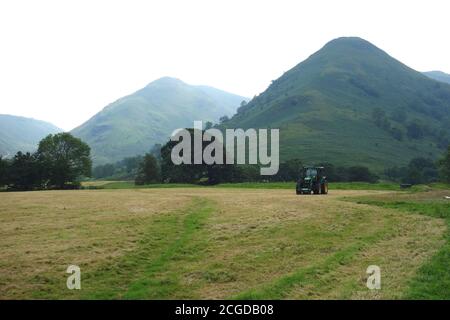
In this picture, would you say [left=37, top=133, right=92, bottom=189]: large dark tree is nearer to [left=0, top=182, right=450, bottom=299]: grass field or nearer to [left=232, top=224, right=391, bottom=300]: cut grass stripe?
[left=0, top=182, right=450, bottom=299]: grass field

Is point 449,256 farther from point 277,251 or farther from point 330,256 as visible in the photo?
point 277,251

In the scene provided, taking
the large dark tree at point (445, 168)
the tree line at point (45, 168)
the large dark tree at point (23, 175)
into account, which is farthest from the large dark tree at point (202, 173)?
the large dark tree at point (445, 168)

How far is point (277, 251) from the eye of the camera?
22469 mm

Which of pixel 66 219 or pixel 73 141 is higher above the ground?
pixel 73 141

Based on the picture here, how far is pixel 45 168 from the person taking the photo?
97.7 m

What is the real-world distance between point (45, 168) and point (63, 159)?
7336 mm

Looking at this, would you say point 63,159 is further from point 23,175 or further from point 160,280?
point 160,280

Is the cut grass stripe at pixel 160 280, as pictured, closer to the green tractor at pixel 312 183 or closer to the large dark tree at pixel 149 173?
the green tractor at pixel 312 183

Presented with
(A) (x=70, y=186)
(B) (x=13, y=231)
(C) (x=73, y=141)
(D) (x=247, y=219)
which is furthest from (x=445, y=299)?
(C) (x=73, y=141)

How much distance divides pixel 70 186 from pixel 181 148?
29317 millimetres

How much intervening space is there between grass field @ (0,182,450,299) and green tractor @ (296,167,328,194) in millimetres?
21380

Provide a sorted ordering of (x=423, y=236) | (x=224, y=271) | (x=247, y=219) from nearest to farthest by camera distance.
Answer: (x=224, y=271) < (x=423, y=236) < (x=247, y=219)

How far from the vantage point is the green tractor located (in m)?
55.8

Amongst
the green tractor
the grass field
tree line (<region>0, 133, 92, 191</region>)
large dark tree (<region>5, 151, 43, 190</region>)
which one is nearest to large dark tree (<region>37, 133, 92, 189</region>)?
tree line (<region>0, 133, 92, 191</region>)
